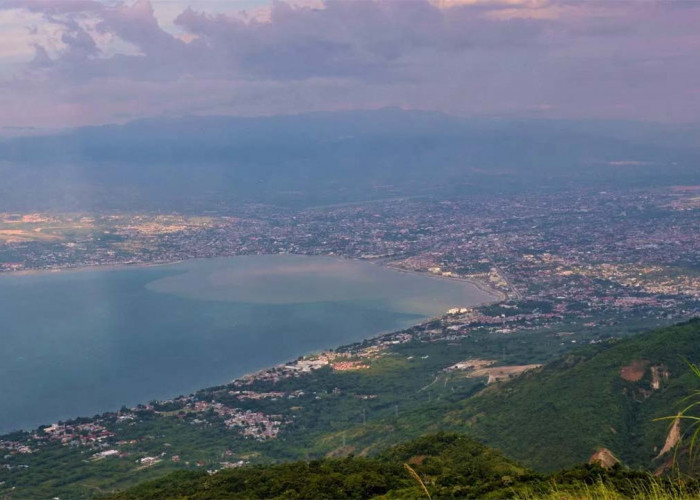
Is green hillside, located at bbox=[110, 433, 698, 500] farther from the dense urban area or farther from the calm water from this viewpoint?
the calm water

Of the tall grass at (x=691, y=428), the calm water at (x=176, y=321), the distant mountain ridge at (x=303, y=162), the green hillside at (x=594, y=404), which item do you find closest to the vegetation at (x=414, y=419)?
the green hillside at (x=594, y=404)

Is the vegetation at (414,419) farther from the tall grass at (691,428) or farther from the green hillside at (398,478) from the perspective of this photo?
the tall grass at (691,428)

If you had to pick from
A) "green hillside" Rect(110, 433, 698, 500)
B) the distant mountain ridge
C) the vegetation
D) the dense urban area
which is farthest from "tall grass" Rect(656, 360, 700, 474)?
the distant mountain ridge

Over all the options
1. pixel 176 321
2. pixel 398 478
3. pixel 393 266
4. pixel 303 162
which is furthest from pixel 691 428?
pixel 303 162

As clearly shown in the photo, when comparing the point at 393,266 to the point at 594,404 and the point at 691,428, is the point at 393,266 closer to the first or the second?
the point at 594,404

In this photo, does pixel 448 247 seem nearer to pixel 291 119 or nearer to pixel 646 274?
pixel 646 274

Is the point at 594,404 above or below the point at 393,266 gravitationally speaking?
above

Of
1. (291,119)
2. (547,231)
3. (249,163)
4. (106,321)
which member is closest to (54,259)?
(106,321)
